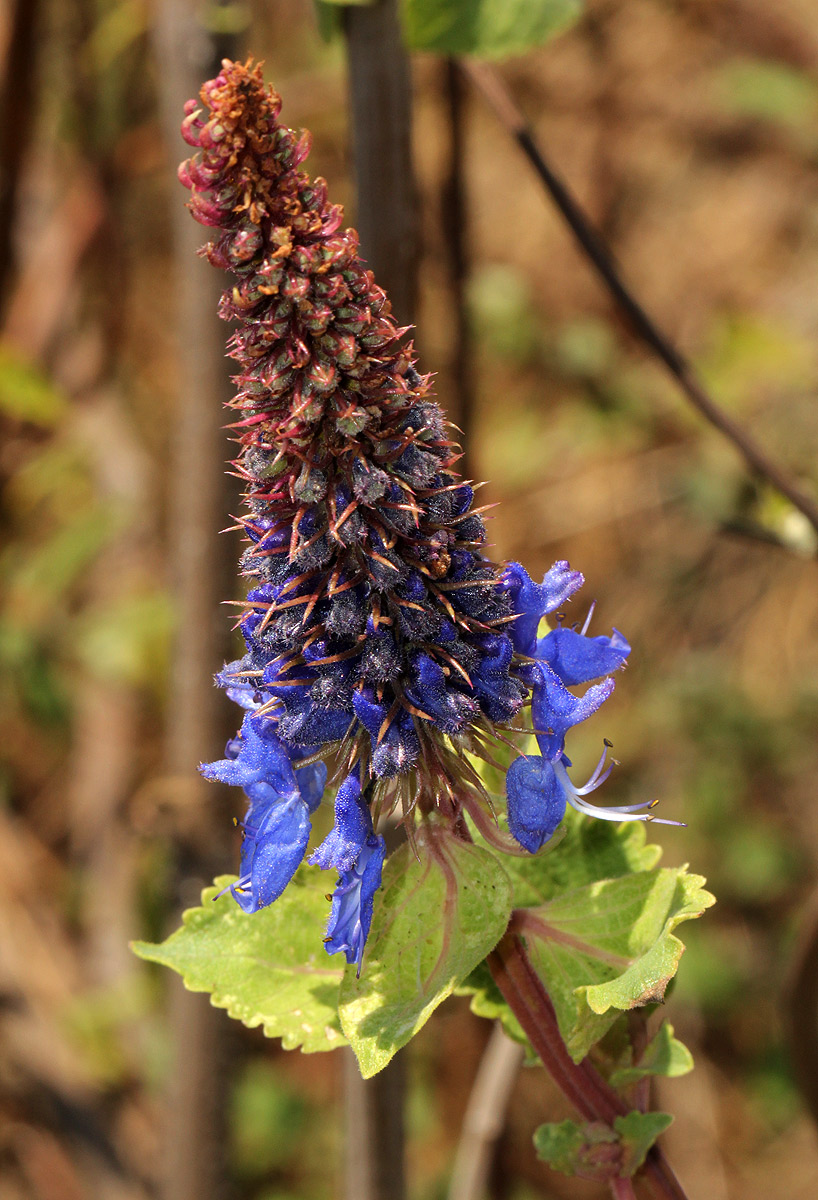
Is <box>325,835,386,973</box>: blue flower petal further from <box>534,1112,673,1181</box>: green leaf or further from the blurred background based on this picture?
the blurred background

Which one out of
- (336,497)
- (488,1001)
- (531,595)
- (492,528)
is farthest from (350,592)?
(492,528)

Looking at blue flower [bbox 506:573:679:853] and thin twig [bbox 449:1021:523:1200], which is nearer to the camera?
blue flower [bbox 506:573:679:853]

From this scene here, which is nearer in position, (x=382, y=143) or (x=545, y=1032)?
(x=545, y=1032)

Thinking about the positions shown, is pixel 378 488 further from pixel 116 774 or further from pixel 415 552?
pixel 116 774

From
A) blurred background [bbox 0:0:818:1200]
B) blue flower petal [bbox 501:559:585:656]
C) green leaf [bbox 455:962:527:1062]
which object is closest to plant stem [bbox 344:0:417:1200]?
green leaf [bbox 455:962:527:1062]

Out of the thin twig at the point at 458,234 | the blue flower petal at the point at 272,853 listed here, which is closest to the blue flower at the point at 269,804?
the blue flower petal at the point at 272,853

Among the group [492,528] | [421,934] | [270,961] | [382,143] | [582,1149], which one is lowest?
[492,528]

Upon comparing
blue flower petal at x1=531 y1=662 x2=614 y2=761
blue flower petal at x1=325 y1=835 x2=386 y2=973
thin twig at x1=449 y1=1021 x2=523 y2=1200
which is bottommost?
thin twig at x1=449 y1=1021 x2=523 y2=1200

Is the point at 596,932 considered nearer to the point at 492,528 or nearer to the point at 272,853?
the point at 272,853
